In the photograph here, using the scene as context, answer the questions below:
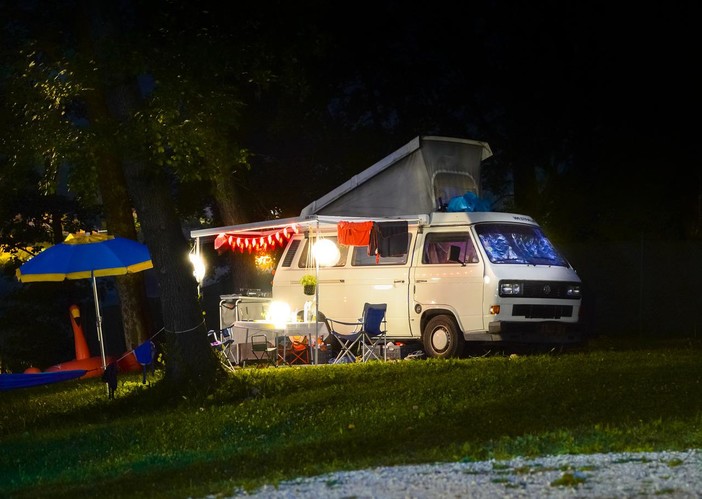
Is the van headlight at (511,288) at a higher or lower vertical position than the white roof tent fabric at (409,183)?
lower

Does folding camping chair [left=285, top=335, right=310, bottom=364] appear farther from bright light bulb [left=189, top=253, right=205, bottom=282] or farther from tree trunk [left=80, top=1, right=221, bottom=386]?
tree trunk [left=80, top=1, right=221, bottom=386]

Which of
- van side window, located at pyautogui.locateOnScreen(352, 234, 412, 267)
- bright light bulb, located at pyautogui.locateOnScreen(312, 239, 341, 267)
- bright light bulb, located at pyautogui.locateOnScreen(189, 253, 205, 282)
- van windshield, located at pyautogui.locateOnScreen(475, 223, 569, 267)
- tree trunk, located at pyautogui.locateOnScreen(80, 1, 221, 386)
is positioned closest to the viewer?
tree trunk, located at pyautogui.locateOnScreen(80, 1, 221, 386)

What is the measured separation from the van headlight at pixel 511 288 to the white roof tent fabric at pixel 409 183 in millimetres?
2064

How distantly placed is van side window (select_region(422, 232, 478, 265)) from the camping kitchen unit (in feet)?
0.05

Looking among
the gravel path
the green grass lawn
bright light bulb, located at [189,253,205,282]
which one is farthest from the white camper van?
the gravel path

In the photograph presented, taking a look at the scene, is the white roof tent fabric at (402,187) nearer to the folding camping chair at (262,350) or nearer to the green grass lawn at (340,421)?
the folding camping chair at (262,350)

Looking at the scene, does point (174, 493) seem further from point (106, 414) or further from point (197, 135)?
point (197, 135)

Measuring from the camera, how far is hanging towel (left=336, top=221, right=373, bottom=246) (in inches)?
672

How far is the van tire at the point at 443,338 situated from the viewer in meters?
16.8

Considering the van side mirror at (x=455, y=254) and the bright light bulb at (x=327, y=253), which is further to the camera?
the bright light bulb at (x=327, y=253)

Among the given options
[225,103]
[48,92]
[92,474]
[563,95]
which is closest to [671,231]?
[563,95]

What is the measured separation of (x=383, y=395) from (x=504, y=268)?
13.6ft

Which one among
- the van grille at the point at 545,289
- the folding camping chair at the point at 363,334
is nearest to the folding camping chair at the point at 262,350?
the folding camping chair at the point at 363,334

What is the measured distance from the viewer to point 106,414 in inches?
532
